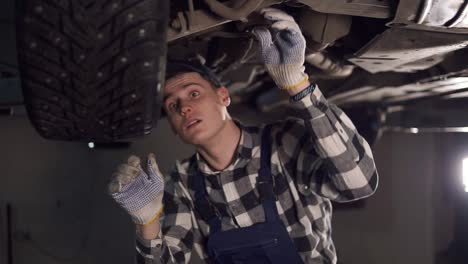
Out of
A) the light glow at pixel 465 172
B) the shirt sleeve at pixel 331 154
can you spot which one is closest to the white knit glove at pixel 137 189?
the shirt sleeve at pixel 331 154

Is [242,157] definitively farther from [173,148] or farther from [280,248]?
[173,148]

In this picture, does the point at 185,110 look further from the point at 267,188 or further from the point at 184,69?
the point at 267,188

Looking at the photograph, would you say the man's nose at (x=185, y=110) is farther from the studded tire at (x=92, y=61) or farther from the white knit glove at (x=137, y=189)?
the studded tire at (x=92, y=61)

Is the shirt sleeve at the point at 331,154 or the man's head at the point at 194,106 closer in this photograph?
the shirt sleeve at the point at 331,154

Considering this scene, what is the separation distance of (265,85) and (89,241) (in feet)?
3.23

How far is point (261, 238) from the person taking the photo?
4.06 feet

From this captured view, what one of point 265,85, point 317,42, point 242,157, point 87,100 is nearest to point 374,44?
point 317,42

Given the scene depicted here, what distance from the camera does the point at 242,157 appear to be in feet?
4.19

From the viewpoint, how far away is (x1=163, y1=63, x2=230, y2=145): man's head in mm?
1231

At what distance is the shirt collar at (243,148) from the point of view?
128cm

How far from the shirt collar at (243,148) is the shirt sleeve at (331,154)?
0.12 metres

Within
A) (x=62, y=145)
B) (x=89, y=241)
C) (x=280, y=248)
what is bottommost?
(x=89, y=241)

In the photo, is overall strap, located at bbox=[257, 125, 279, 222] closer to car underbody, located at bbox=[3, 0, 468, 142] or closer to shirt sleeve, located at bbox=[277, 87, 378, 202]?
shirt sleeve, located at bbox=[277, 87, 378, 202]

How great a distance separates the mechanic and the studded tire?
11.1 inches
